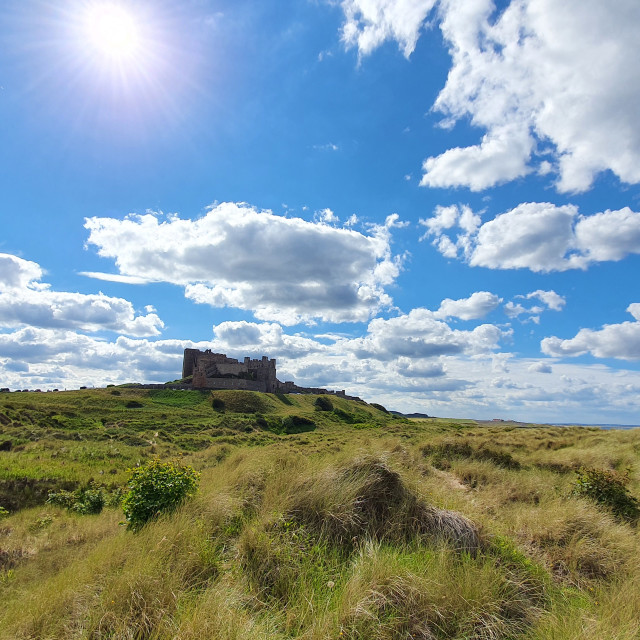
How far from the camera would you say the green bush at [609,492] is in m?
8.65

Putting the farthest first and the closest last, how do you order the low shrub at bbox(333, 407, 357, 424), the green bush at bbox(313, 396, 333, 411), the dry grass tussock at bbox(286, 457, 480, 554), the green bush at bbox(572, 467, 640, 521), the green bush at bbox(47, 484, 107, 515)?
the green bush at bbox(313, 396, 333, 411) < the low shrub at bbox(333, 407, 357, 424) < the green bush at bbox(47, 484, 107, 515) < the green bush at bbox(572, 467, 640, 521) < the dry grass tussock at bbox(286, 457, 480, 554)

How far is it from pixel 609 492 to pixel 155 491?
9.74 m

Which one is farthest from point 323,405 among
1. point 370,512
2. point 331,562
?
point 331,562

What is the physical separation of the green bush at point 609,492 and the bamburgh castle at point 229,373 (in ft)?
275

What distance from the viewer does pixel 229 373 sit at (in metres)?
96.4

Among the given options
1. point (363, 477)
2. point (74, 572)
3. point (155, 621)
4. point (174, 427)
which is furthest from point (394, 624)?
point (174, 427)

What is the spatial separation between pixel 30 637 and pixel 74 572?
4.34 feet

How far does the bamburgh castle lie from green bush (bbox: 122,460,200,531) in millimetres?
82753

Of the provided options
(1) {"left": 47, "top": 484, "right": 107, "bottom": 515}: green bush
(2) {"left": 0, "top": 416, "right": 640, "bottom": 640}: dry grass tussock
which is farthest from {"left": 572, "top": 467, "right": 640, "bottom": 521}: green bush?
(1) {"left": 47, "top": 484, "right": 107, "bottom": 515}: green bush

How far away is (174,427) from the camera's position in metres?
43.8

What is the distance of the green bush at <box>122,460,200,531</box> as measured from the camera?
7.25 metres

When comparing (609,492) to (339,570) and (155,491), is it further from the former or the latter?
(155,491)

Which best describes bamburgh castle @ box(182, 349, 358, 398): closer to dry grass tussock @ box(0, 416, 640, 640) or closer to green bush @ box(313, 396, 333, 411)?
green bush @ box(313, 396, 333, 411)

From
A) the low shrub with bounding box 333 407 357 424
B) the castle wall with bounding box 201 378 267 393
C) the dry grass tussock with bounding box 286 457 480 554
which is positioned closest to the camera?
the dry grass tussock with bounding box 286 457 480 554
